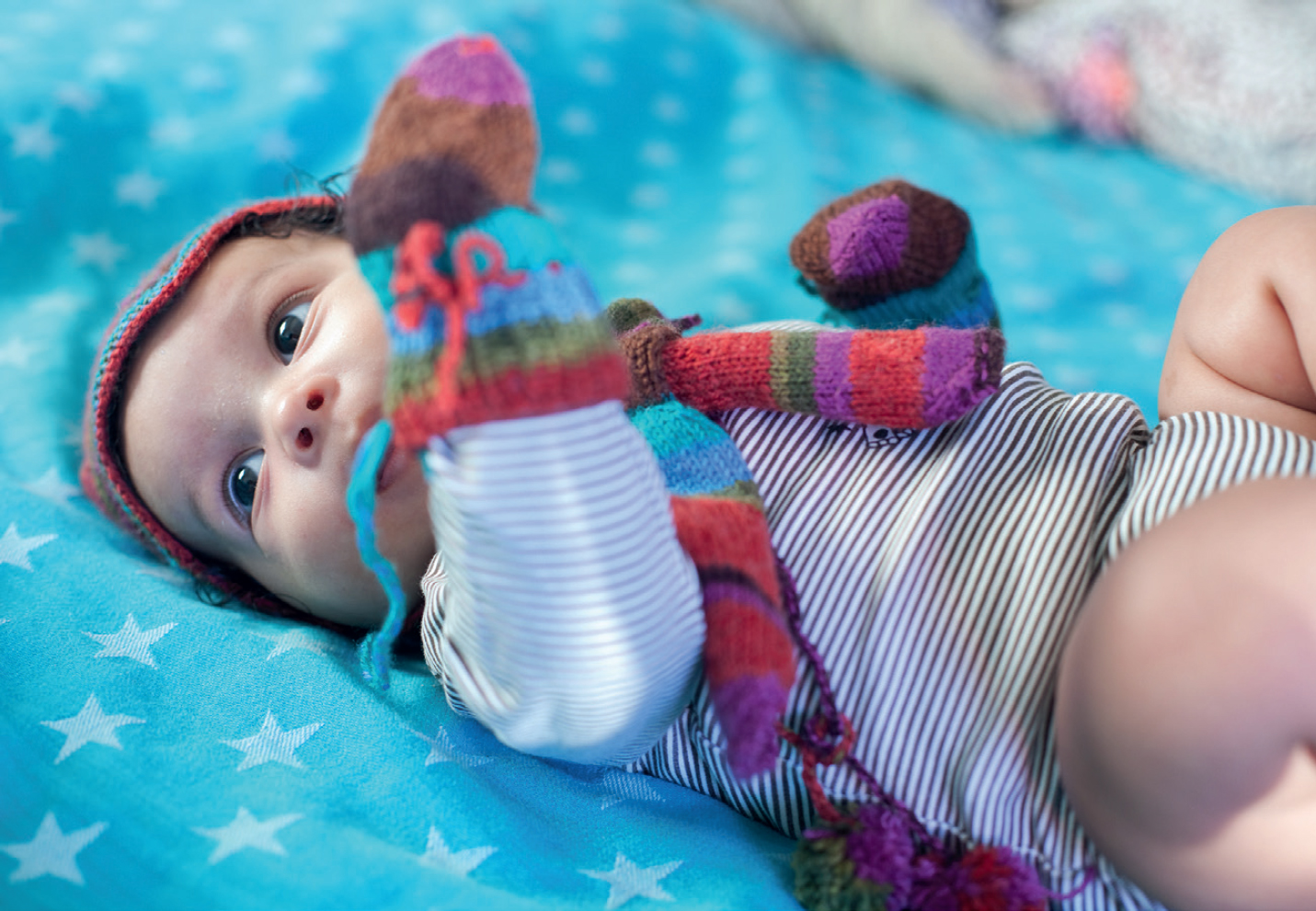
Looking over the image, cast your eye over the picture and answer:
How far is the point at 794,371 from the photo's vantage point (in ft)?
2.84

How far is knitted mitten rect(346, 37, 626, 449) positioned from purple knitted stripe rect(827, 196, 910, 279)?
424 mm

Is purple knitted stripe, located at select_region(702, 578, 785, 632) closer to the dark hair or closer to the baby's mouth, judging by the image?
the baby's mouth

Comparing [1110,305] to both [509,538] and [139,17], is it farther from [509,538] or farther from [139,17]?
[139,17]

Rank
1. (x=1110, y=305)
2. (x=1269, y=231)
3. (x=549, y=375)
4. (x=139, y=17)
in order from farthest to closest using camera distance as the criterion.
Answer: (x=139, y=17), (x=1110, y=305), (x=1269, y=231), (x=549, y=375)

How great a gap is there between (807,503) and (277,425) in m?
0.47

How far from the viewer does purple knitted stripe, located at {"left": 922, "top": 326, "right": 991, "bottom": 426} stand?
2.64ft

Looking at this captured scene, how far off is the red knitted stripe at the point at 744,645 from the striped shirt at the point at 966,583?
4 cm

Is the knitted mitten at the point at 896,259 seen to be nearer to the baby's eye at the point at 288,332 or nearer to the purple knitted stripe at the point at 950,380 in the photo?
the purple knitted stripe at the point at 950,380

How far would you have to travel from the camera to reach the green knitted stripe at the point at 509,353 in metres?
0.56

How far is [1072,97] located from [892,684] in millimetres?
1464

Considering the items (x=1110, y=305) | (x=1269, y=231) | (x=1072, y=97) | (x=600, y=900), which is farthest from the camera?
(x=1072, y=97)

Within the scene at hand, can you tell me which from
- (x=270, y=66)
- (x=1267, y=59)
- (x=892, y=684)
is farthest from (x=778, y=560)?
(x=1267, y=59)

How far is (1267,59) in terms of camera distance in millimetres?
1618

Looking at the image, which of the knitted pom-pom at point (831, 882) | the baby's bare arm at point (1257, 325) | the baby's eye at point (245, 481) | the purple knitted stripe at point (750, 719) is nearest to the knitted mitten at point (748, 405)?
the purple knitted stripe at point (750, 719)
